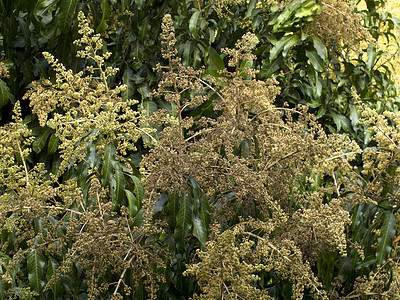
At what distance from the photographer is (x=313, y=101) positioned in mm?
3164

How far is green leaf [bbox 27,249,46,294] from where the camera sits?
1512 mm

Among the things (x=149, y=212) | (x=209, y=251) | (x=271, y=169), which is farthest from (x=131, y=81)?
(x=209, y=251)

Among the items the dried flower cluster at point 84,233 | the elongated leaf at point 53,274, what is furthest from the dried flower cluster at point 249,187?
the elongated leaf at point 53,274

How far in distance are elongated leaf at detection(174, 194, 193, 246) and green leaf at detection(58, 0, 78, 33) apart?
1217 millimetres

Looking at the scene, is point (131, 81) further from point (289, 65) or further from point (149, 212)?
point (149, 212)

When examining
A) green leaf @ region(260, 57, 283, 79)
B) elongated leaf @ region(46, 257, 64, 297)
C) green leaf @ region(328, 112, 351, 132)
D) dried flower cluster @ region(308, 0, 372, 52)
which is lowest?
green leaf @ region(328, 112, 351, 132)

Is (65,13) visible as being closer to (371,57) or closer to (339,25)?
(339,25)

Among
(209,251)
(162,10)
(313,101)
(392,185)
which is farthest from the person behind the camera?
(313,101)

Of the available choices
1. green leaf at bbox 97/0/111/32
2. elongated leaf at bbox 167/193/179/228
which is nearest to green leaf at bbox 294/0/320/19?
green leaf at bbox 97/0/111/32

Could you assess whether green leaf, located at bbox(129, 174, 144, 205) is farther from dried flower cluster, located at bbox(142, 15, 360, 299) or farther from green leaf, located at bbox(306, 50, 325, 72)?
green leaf, located at bbox(306, 50, 325, 72)

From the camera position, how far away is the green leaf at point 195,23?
257 cm

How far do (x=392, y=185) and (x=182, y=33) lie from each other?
1.53 meters

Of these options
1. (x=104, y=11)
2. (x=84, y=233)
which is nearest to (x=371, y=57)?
(x=104, y=11)

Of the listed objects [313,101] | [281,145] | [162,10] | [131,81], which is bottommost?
[313,101]
